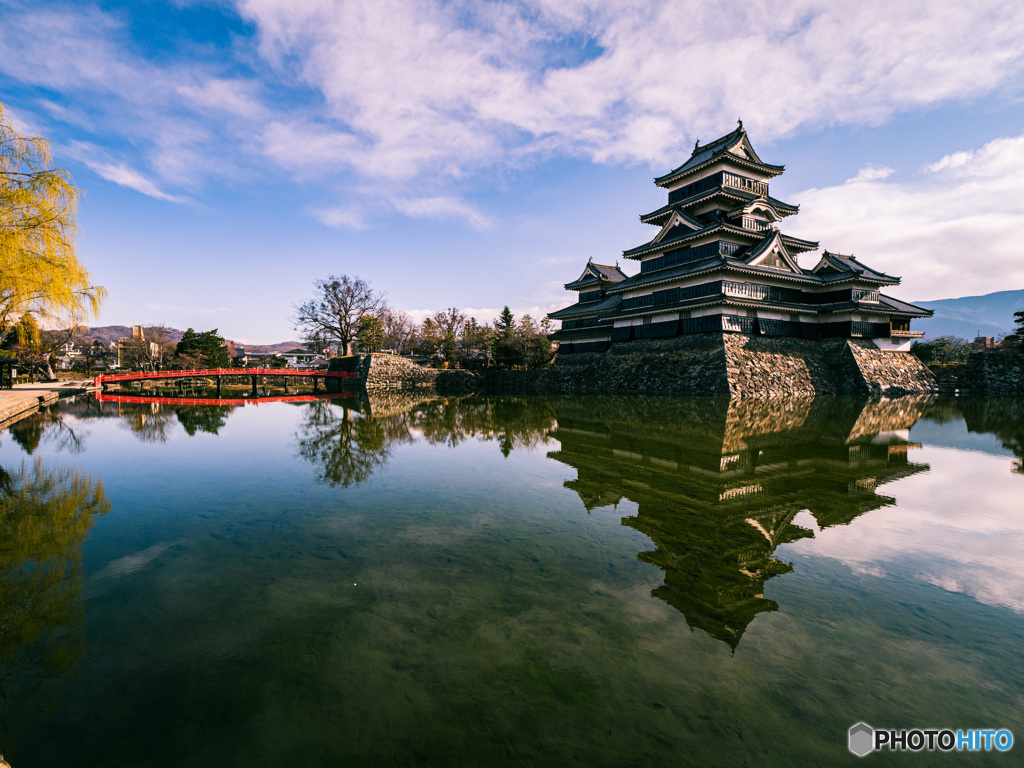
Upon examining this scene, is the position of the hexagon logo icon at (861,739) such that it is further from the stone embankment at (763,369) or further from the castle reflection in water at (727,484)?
the stone embankment at (763,369)

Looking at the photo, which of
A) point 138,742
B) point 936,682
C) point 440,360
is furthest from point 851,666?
point 440,360

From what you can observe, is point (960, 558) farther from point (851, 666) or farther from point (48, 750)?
point (48, 750)

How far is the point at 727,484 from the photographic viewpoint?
7.05 metres

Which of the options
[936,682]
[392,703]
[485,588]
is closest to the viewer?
[392,703]

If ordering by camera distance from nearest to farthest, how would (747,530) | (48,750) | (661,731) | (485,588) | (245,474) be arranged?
(48,750) < (661,731) < (485,588) < (747,530) < (245,474)

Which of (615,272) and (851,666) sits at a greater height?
(615,272)

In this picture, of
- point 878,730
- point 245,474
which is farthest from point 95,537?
point 878,730

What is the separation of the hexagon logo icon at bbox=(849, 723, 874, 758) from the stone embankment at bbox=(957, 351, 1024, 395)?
136 feet

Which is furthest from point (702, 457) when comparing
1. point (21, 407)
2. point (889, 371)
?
point (889, 371)

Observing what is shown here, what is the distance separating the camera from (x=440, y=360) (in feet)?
178

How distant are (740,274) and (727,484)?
24.1 m

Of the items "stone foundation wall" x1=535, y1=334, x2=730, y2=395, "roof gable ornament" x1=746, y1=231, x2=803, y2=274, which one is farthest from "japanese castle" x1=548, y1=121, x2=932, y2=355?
"stone foundation wall" x1=535, y1=334, x2=730, y2=395

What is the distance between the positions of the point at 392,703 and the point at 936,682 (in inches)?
136

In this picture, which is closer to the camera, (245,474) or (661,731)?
(661,731)
